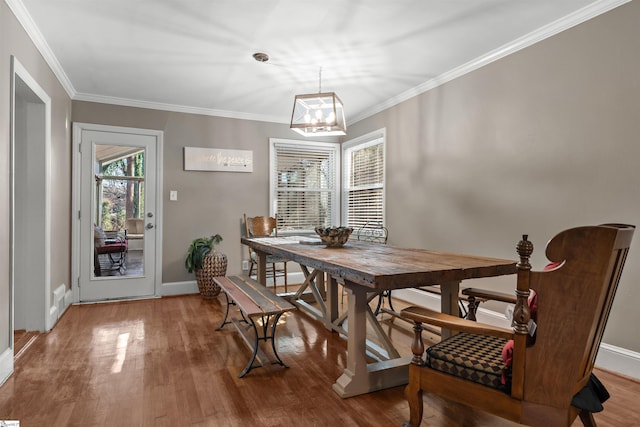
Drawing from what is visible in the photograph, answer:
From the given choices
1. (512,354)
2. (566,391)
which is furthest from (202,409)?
(566,391)

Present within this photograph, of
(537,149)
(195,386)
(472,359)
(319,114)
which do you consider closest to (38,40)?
(319,114)

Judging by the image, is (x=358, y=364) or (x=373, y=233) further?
(x=373, y=233)

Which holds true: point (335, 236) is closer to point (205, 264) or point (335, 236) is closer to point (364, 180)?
point (205, 264)

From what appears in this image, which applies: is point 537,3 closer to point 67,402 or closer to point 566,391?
point 566,391

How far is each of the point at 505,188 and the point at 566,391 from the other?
7.28 feet

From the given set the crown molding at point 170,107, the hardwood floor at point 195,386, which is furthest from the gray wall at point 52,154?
the hardwood floor at point 195,386

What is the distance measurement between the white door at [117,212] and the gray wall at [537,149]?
3264 mm

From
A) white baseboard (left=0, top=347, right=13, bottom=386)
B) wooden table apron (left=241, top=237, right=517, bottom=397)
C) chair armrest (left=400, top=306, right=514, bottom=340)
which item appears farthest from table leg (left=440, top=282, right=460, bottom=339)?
white baseboard (left=0, top=347, right=13, bottom=386)

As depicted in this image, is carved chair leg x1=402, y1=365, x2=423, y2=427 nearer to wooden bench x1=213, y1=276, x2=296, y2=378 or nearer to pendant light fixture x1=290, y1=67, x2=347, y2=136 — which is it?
wooden bench x1=213, y1=276, x2=296, y2=378

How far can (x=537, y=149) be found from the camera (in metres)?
2.94

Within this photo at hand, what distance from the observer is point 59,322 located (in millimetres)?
3570

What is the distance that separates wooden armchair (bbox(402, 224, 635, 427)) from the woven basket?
3461 millimetres

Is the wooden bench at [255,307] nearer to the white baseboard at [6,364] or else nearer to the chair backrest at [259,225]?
the white baseboard at [6,364]

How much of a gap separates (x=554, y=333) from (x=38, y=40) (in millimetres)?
3972
